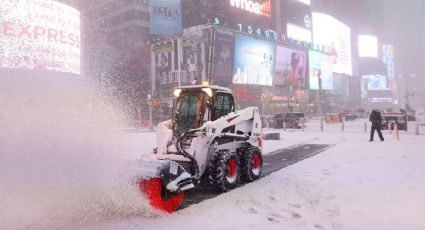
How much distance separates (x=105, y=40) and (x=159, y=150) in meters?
86.5

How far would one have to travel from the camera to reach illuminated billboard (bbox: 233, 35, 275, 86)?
65938 mm

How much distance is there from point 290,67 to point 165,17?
1345 inches

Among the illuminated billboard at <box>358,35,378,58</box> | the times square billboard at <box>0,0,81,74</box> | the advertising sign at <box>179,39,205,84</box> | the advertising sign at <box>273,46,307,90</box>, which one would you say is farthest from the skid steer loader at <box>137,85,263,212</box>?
the illuminated billboard at <box>358,35,378,58</box>

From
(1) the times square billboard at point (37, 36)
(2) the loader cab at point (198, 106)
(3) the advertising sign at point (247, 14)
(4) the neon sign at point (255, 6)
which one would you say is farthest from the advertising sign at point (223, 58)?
(2) the loader cab at point (198, 106)

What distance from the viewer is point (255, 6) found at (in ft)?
275

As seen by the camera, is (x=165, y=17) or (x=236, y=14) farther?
(x=236, y=14)

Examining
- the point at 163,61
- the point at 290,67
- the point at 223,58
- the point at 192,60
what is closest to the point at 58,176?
the point at 192,60

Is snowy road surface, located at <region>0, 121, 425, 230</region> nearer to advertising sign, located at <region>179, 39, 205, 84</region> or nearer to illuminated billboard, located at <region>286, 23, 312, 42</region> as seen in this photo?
advertising sign, located at <region>179, 39, 205, 84</region>

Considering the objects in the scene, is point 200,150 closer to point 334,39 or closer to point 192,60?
point 192,60

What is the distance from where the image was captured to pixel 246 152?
9688 millimetres

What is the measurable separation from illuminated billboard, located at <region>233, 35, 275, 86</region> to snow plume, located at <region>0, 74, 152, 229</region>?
58.9 metres

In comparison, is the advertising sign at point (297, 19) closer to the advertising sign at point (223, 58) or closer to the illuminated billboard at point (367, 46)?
the advertising sign at point (223, 58)

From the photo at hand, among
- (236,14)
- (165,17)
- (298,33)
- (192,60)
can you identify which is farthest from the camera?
(298,33)

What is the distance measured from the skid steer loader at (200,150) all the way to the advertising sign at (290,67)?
69.8m
